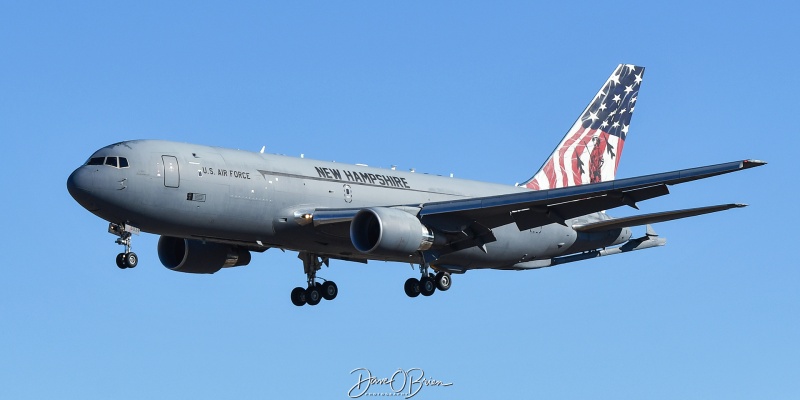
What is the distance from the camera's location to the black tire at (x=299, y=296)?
174 feet

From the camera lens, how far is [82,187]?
144ft

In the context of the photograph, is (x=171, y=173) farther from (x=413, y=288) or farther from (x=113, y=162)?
(x=413, y=288)

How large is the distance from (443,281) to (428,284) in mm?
841

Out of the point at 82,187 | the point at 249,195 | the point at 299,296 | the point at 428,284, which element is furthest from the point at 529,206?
the point at 82,187

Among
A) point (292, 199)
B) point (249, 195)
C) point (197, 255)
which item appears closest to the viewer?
point (249, 195)

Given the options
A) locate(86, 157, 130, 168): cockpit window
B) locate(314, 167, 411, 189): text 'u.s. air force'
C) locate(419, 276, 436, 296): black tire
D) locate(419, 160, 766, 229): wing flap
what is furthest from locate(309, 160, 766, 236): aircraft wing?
locate(86, 157, 130, 168): cockpit window

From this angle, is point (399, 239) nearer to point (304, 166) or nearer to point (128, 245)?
point (304, 166)

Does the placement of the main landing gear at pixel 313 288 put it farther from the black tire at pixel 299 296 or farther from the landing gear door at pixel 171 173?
the landing gear door at pixel 171 173

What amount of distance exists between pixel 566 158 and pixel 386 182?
38.4 ft

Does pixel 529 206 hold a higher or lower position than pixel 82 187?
lower

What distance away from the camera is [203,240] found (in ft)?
157

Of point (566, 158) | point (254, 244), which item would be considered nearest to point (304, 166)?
point (254, 244)

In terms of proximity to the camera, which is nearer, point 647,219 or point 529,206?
point 529,206

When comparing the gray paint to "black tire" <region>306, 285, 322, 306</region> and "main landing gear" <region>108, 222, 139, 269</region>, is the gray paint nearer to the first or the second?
"main landing gear" <region>108, 222, 139, 269</region>
